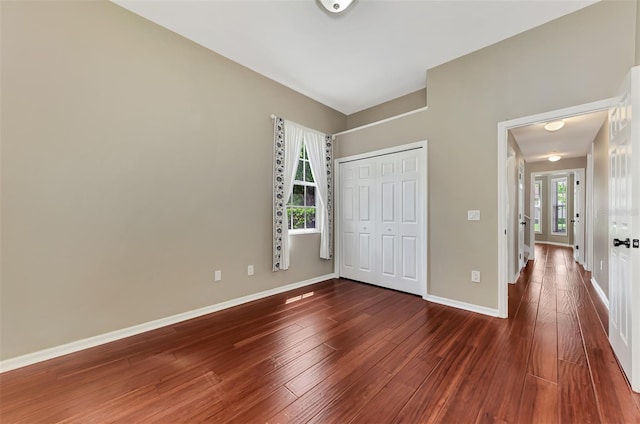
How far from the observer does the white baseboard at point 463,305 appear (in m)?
2.75

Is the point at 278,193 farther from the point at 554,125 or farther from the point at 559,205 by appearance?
the point at 559,205

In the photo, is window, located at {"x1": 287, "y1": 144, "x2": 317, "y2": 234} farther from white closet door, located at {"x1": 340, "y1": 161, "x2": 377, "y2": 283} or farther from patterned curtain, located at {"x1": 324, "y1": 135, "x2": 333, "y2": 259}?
white closet door, located at {"x1": 340, "y1": 161, "x2": 377, "y2": 283}

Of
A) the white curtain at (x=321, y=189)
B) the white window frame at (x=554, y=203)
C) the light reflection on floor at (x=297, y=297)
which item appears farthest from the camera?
the white window frame at (x=554, y=203)

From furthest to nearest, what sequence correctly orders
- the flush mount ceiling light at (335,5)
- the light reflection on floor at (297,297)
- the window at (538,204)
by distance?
1. the window at (538,204)
2. the light reflection on floor at (297,297)
3. the flush mount ceiling light at (335,5)

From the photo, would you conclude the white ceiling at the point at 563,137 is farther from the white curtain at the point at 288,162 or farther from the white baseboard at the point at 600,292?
the white curtain at the point at 288,162

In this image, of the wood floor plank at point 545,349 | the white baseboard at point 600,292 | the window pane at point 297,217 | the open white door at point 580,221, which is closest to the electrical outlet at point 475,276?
the wood floor plank at point 545,349

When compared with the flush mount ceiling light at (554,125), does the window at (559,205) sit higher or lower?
lower

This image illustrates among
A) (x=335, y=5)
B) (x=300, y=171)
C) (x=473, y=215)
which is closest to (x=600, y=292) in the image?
(x=473, y=215)

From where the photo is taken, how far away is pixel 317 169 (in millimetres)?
4047

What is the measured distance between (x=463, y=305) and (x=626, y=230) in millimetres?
1657

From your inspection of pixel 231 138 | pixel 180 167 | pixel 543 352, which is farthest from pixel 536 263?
pixel 180 167

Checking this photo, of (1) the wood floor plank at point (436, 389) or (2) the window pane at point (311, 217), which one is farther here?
(2) the window pane at point (311, 217)

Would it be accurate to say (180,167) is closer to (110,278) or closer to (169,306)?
(110,278)

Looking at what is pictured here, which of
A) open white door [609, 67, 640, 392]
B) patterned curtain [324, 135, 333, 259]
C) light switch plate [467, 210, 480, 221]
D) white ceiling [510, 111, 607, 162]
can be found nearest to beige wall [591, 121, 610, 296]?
white ceiling [510, 111, 607, 162]
